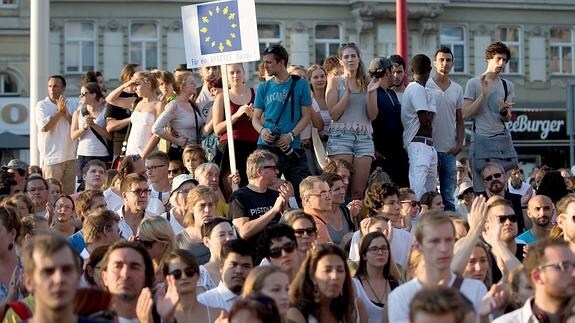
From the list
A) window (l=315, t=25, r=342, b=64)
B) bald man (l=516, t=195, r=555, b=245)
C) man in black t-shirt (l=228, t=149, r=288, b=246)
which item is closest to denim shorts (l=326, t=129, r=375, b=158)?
man in black t-shirt (l=228, t=149, r=288, b=246)

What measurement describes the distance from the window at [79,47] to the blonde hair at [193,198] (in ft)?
119

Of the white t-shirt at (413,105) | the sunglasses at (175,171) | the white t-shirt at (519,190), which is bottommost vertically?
the white t-shirt at (519,190)

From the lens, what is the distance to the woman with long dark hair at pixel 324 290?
854 centimetres

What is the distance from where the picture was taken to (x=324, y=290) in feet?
28.0

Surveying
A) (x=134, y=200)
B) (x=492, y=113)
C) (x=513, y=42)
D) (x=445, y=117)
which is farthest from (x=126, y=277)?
(x=513, y=42)

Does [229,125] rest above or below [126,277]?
above

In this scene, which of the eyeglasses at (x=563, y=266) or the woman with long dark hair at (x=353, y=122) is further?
the woman with long dark hair at (x=353, y=122)

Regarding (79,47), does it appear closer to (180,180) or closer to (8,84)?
(8,84)

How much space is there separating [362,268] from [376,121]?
188 inches

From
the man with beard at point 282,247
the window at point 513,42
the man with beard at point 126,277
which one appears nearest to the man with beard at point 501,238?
the man with beard at point 282,247

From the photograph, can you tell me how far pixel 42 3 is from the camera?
19.2 meters

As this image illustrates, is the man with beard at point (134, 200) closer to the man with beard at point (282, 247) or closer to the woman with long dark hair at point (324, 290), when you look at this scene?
the man with beard at point (282, 247)

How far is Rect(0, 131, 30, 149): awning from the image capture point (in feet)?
123

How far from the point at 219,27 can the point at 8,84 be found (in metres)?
32.1
